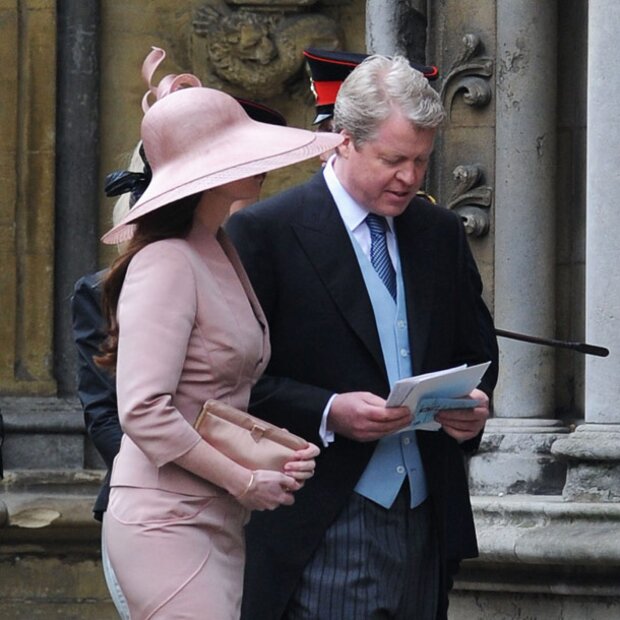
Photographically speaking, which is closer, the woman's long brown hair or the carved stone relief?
the woman's long brown hair

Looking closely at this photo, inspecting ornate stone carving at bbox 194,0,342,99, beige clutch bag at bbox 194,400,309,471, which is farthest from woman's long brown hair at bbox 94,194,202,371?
ornate stone carving at bbox 194,0,342,99

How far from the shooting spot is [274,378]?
3961 millimetres

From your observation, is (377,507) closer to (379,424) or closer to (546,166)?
(379,424)

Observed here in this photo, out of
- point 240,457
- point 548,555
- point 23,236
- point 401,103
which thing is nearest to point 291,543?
point 240,457

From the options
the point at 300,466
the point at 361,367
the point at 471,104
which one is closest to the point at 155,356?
the point at 300,466

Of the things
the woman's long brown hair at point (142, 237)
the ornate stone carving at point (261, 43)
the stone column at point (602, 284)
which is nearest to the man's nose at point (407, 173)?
the woman's long brown hair at point (142, 237)

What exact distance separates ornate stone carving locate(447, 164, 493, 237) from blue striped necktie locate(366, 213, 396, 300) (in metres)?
2.39

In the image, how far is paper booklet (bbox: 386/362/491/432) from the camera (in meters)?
3.70

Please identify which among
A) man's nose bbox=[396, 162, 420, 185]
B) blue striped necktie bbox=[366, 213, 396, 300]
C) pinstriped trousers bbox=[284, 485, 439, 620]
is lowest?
pinstriped trousers bbox=[284, 485, 439, 620]

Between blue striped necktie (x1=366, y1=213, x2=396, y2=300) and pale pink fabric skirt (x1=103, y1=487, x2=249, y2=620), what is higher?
blue striped necktie (x1=366, y1=213, x2=396, y2=300)

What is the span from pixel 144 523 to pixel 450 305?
0.92 meters

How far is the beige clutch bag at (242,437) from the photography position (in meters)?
3.46

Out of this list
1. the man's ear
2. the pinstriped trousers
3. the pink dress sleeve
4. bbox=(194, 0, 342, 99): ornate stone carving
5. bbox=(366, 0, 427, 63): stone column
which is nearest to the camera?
the pink dress sleeve

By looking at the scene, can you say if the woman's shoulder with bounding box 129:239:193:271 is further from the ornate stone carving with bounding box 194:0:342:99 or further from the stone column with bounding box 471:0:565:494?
the ornate stone carving with bounding box 194:0:342:99
